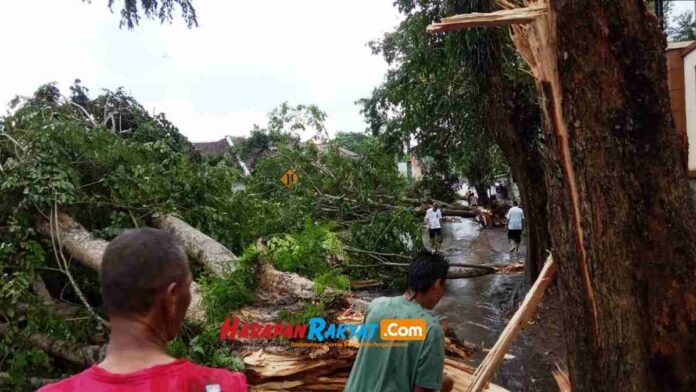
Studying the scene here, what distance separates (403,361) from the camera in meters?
2.04

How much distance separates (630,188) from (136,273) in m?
1.86

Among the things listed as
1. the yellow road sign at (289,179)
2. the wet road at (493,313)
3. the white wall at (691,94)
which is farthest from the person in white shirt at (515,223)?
the yellow road sign at (289,179)

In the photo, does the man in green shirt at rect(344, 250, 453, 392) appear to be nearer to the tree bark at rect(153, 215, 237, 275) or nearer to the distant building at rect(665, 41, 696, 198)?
the tree bark at rect(153, 215, 237, 275)

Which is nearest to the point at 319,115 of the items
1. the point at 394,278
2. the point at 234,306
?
the point at 394,278

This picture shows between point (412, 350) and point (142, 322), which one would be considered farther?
point (412, 350)

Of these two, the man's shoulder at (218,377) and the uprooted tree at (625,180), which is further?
the uprooted tree at (625,180)

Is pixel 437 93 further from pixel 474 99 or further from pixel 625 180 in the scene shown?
pixel 625 180

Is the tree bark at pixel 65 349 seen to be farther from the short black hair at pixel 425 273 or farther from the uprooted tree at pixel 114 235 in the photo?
the short black hair at pixel 425 273

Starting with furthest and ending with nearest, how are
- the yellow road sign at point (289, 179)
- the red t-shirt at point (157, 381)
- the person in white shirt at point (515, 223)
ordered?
1. the yellow road sign at point (289, 179)
2. the person in white shirt at point (515, 223)
3. the red t-shirt at point (157, 381)

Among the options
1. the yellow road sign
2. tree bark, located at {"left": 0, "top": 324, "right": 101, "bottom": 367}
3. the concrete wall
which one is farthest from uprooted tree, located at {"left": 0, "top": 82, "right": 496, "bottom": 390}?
the concrete wall

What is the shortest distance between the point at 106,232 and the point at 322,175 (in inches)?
266

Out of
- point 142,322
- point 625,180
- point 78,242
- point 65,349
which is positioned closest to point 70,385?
point 142,322

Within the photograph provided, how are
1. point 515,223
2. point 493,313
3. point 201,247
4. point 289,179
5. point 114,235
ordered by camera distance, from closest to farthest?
point 201,247 → point 114,235 → point 493,313 → point 515,223 → point 289,179

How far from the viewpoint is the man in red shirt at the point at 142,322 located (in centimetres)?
114
